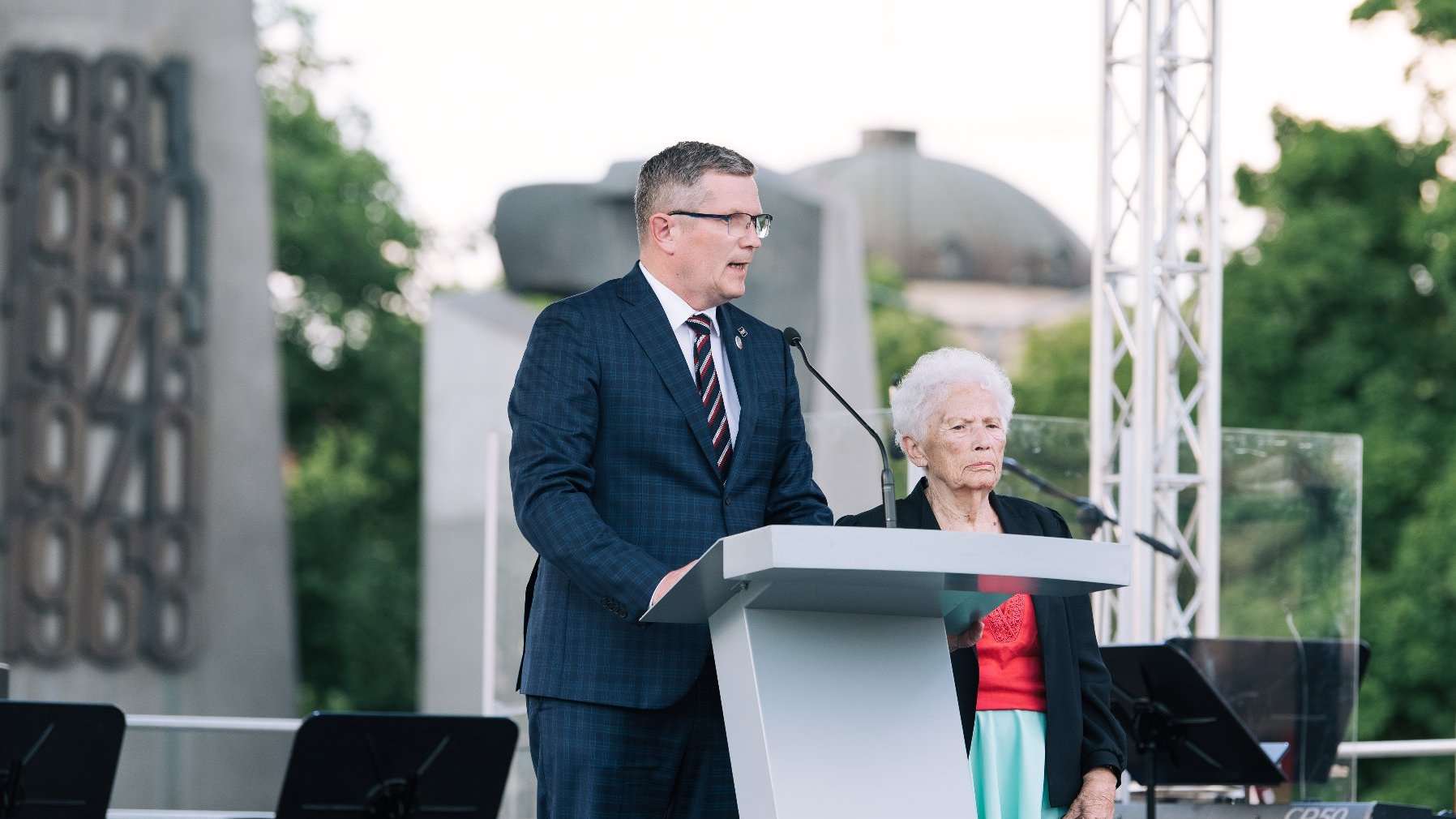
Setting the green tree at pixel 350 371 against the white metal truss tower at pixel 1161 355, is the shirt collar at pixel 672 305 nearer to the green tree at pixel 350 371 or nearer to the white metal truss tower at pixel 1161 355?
the white metal truss tower at pixel 1161 355

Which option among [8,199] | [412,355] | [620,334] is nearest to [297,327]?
[412,355]

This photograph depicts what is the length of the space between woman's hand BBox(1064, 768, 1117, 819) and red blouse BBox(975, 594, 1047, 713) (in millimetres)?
153

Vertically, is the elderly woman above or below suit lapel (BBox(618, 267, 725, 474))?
below

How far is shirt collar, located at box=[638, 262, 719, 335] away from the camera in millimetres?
3062

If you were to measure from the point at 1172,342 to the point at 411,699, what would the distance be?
14.9m

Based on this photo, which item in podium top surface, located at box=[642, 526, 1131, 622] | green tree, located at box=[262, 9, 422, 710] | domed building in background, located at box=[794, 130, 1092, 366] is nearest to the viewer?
podium top surface, located at box=[642, 526, 1131, 622]

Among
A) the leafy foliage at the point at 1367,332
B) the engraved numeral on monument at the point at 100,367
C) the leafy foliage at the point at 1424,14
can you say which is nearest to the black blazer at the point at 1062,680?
the engraved numeral on monument at the point at 100,367

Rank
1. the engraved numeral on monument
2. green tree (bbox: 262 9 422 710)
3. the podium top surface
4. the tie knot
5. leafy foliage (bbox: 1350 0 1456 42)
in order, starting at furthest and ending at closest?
1. green tree (bbox: 262 9 422 710)
2. leafy foliage (bbox: 1350 0 1456 42)
3. the engraved numeral on monument
4. the tie knot
5. the podium top surface

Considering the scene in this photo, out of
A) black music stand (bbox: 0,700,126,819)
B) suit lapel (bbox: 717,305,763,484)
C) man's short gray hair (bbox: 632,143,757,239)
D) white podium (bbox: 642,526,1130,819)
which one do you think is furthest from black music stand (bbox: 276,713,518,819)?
white podium (bbox: 642,526,1130,819)

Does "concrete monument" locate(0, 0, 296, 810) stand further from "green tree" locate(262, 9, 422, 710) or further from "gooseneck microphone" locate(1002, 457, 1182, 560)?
"green tree" locate(262, 9, 422, 710)

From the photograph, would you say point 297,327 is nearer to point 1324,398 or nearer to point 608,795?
point 1324,398

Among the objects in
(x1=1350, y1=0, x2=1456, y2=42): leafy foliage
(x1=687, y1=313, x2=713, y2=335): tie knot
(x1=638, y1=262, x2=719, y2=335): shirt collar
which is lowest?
(x1=687, y1=313, x2=713, y2=335): tie knot

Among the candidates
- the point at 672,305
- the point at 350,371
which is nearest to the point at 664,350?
the point at 672,305

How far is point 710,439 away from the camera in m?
2.98
